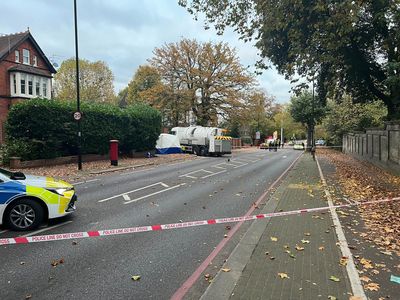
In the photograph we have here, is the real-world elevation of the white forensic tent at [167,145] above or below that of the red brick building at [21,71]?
below

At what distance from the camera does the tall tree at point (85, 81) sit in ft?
186

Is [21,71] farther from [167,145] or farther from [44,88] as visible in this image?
[167,145]

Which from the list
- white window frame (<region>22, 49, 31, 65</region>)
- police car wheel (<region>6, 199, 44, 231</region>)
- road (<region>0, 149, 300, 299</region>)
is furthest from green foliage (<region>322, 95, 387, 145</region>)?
white window frame (<region>22, 49, 31, 65</region>)

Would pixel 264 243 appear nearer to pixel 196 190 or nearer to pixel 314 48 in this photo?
pixel 196 190

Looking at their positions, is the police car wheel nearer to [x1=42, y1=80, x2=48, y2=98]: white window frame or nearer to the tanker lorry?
the tanker lorry

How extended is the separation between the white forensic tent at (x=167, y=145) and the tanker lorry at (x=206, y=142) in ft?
6.98

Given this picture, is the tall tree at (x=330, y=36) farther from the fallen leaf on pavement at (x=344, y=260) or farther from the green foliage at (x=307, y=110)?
the green foliage at (x=307, y=110)

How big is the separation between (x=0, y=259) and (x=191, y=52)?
40878 millimetres

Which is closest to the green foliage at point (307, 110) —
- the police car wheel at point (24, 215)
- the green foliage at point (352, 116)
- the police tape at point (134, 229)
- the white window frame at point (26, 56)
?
the green foliage at point (352, 116)

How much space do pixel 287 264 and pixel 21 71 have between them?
1398 inches

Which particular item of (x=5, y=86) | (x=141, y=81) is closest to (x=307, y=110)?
(x=141, y=81)

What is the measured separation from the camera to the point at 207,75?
4262 cm

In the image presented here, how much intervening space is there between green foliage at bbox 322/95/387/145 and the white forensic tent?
16.1m

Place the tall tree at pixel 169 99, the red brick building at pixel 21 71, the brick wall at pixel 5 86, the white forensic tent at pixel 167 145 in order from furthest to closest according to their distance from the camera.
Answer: the tall tree at pixel 169 99 → the red brick building at pixel 21 71 → the brick wall at pixel 5 86 → the white forensic tent at pixel 167 145
